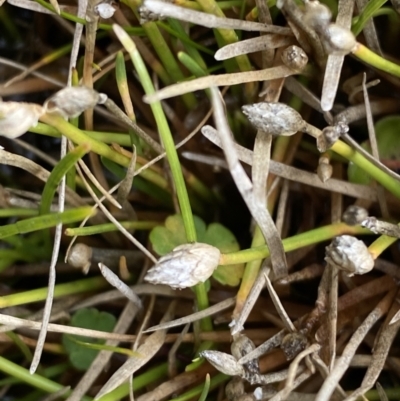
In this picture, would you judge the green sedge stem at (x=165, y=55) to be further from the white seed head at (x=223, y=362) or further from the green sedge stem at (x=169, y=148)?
the white seed head at (x=223, y=362)

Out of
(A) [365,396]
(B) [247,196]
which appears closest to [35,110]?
(B) [247,196]

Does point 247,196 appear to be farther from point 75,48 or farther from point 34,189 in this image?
point 34,189

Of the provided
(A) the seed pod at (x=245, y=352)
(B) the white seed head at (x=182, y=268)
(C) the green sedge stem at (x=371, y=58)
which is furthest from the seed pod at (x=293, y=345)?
(C) the green sedge stem at (x=371, y=58)

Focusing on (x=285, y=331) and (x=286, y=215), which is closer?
(x=285, y=331)

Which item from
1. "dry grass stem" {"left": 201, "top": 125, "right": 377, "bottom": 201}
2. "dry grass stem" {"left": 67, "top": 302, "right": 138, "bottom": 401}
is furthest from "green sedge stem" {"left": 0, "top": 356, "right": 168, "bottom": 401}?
"dry grass stem" {"left": 201, "top": 125, "right": 377, "bottom": 201}

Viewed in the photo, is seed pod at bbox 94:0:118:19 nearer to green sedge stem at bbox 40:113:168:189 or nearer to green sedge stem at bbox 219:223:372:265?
green sedge stem at bbox 40:113:168:189

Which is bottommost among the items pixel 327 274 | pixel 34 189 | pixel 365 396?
pixel 365 396

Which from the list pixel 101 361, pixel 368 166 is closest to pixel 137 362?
pixel 101 361
